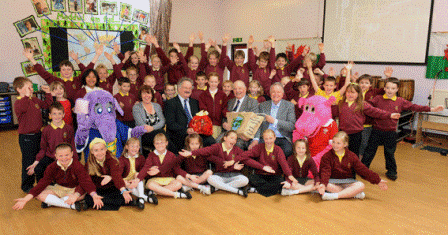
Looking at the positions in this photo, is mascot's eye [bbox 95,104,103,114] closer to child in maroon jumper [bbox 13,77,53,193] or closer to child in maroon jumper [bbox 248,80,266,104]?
child in maroon jumper [bbox 13,77,53,193]

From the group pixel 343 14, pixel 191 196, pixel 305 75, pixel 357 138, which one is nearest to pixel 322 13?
pixel 343 14

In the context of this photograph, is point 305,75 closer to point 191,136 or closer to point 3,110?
point 191,136

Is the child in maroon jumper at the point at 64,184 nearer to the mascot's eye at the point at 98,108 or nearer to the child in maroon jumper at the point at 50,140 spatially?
the child in maroon jumper at the point at 50,140

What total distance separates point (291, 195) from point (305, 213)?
436mm

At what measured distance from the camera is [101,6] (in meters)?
7.88

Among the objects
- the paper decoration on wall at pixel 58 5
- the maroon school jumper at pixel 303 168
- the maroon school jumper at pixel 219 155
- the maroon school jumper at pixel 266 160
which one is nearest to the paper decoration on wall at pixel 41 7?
the paper decoration on wall at pixel 58 5

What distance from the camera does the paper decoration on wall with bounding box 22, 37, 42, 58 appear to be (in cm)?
702

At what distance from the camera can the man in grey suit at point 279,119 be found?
3963 millimetres

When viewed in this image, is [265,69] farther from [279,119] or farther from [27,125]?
[27,125]

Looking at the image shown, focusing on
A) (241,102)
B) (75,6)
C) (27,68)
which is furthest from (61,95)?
(75,6)

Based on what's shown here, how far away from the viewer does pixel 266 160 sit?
3664mm

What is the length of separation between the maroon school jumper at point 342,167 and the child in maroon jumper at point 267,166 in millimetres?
364

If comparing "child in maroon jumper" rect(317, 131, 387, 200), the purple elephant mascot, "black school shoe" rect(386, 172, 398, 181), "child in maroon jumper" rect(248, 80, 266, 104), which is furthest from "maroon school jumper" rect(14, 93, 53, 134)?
"black school shoe" rect(386, 172, 398, 181)

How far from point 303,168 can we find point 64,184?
270 centimetres
